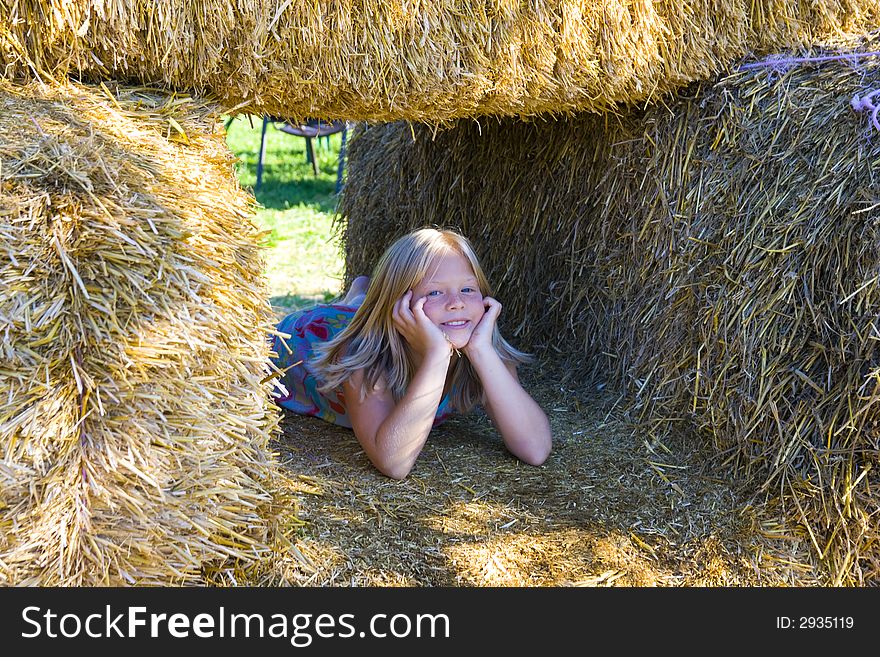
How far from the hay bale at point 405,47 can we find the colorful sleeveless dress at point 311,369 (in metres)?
0.95

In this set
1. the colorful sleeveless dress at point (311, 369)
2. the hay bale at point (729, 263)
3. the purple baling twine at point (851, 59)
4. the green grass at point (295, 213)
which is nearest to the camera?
the hay bale at point (729, 263)

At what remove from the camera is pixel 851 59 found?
9.14ft

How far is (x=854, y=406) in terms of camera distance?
7.39ft

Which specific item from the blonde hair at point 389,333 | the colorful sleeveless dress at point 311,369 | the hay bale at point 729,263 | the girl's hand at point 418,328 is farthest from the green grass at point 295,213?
the hay bale at point 729,263

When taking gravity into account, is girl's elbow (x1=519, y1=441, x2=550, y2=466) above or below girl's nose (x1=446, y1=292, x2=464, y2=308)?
below

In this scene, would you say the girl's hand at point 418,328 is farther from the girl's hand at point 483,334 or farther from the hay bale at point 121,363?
the hay bale at point 121,363

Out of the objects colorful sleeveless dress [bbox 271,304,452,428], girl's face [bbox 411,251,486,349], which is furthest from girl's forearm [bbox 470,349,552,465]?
colorful sleeveless dress [bbox 271,304,452,428]

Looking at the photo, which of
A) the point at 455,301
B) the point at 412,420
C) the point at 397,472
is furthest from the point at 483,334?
the point at 397,472

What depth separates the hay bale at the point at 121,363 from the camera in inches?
69.0

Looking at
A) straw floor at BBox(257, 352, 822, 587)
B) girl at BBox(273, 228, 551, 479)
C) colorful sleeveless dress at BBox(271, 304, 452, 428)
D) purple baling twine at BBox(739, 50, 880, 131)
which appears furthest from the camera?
colorful sleeveless dress at BBox(271, 304, 452, 428)

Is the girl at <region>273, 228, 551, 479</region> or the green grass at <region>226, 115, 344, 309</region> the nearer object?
the girl at <region>273, 228, 551, 479</region>

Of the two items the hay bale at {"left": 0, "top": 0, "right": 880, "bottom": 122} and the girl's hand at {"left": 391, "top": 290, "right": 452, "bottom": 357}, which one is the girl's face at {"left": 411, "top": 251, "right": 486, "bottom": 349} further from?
the hay bale at {"left": 0, "top": 0, "right": 880, "bottom": 122}

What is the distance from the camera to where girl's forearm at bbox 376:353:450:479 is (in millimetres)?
2574

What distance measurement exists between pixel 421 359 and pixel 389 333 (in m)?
0.15
